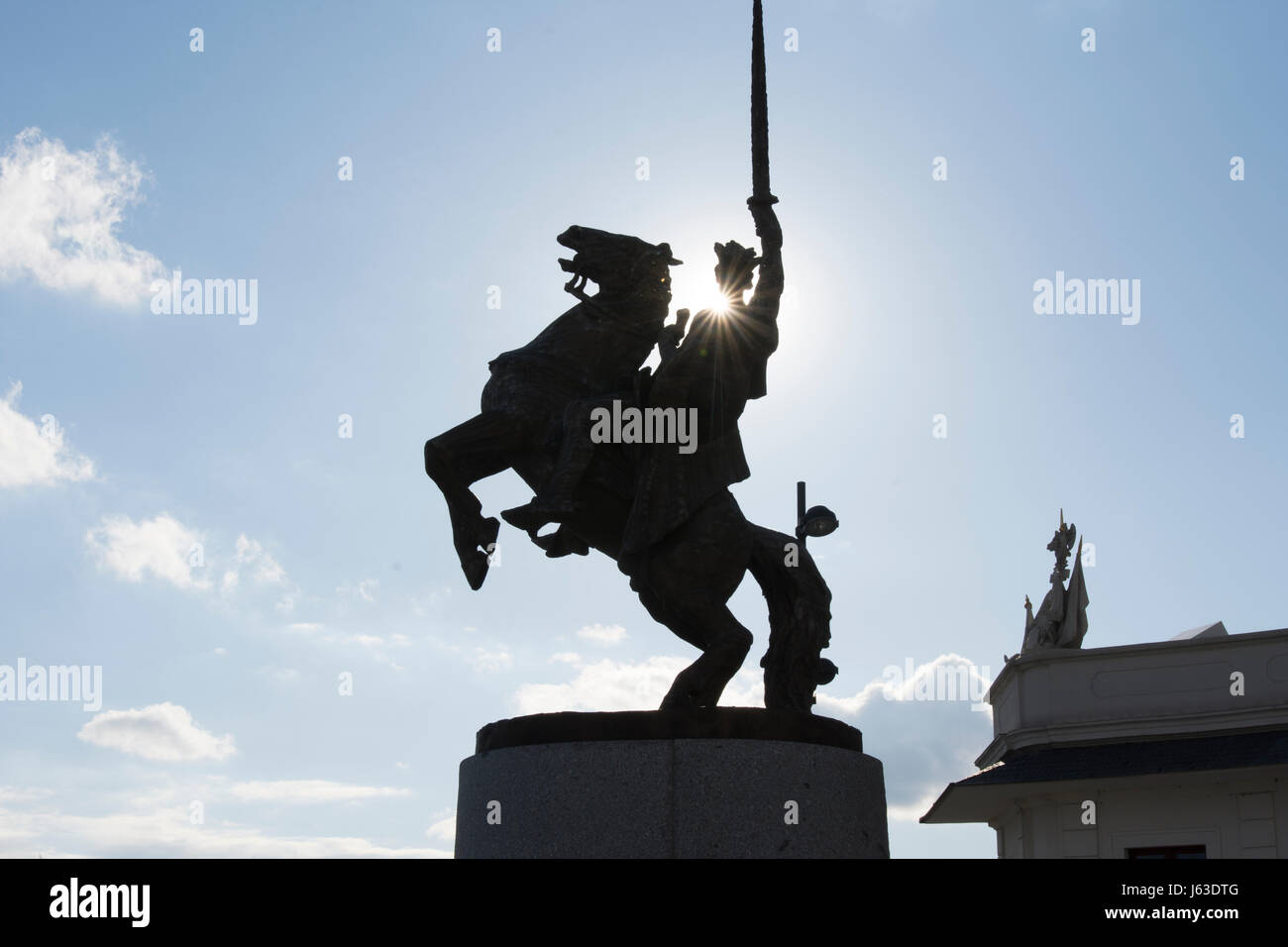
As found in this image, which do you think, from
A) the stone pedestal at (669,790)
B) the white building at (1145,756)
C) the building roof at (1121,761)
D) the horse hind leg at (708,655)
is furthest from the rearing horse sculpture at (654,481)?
the building roof at (1121,761)

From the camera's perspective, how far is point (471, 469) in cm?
731

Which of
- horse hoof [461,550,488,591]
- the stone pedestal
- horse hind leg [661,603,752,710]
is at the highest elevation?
horse hoof [461,550,488,591]

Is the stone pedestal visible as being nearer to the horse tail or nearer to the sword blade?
the horse tail

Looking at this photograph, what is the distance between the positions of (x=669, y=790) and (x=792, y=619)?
1.54 metres

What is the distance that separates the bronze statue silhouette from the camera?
23.2ft

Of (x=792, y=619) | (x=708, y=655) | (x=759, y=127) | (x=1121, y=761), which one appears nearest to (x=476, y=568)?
(x=708, y=655)

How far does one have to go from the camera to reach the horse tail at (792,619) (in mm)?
7332

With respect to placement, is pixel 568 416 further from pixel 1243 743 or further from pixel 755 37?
pixel 1243 743

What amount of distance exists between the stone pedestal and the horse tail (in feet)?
2.20

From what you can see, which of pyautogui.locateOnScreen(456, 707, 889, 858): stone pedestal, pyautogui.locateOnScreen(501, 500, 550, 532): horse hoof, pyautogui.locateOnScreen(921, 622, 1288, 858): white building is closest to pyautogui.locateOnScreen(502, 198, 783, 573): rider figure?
pyautogui.locateOnScreen(501, 500, 550, 532): horse hoof

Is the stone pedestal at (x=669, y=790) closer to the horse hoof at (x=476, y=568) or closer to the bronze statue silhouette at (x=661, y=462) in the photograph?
the bronze statue silhouette at (x=661, y=462)
